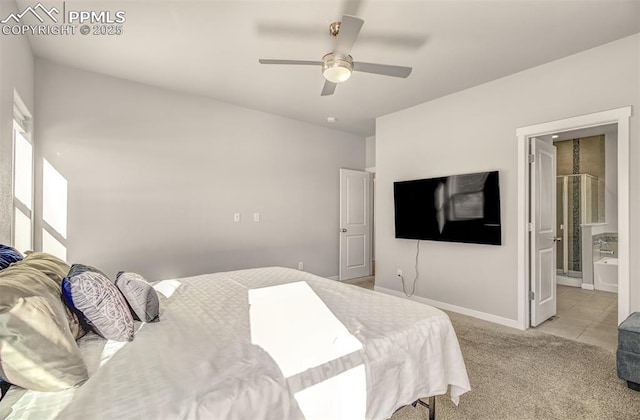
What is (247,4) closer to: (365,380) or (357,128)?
(365,380)

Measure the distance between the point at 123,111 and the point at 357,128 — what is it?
134 inches

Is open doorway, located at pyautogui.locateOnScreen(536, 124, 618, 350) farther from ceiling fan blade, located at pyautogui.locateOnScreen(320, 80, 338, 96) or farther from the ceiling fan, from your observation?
ceiling fan blade, located at pyautogui.locateOnScreen(320, 80, 338, 96)

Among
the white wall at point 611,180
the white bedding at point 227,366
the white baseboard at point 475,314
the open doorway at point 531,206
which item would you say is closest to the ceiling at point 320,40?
the open doorway at point 531,206

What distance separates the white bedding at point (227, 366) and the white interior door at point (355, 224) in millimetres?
3294

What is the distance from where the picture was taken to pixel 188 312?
1.75 metres

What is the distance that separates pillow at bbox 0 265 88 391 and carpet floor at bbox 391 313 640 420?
1699mm

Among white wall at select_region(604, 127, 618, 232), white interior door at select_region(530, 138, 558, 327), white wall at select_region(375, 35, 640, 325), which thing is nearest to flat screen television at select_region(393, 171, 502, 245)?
white wall at select_region(375, 35, 640, 325)

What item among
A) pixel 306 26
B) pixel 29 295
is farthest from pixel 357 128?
pixel 29 295

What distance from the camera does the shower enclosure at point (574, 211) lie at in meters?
5.34

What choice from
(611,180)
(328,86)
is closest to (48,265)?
(328,86)

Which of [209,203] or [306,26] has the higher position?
[306,26]

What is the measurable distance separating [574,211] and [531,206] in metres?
3.20

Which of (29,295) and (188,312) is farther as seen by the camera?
(188,312)

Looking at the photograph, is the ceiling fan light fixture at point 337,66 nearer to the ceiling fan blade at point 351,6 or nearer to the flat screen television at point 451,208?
the ceiling fan blade at point 351,6
